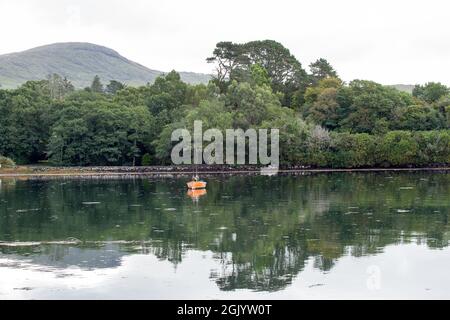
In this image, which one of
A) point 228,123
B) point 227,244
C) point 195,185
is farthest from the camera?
point 228,123

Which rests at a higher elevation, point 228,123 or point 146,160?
point 228,123

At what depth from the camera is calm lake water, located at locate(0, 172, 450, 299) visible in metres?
24.2

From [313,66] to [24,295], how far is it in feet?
309

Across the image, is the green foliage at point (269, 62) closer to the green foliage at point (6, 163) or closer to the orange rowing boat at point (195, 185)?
the green foliage at point (6, 163)

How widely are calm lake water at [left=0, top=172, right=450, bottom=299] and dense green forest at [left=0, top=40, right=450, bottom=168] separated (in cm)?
2584

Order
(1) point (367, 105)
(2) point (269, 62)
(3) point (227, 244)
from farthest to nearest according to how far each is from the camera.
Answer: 1. (2) point (269, 62)
2. (1) point (367, 105)
3. (3) point (227, 244)

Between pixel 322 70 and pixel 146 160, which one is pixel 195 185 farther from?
pixel 322 70

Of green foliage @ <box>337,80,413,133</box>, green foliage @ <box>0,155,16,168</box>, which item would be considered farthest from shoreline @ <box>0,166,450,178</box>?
green foliage @ <box>337,80,413,133</box>

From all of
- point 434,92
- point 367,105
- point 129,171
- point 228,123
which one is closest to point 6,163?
point 129,171

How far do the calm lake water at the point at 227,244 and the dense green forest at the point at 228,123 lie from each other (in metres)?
25.8

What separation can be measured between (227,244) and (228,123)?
49439 mm

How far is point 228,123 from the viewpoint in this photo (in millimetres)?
81312

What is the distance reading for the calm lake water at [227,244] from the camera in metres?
24.2

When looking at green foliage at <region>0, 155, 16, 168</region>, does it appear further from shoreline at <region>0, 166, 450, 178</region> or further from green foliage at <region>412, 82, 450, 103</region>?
green foliage at <region>412, 82, 450, 103</region>
